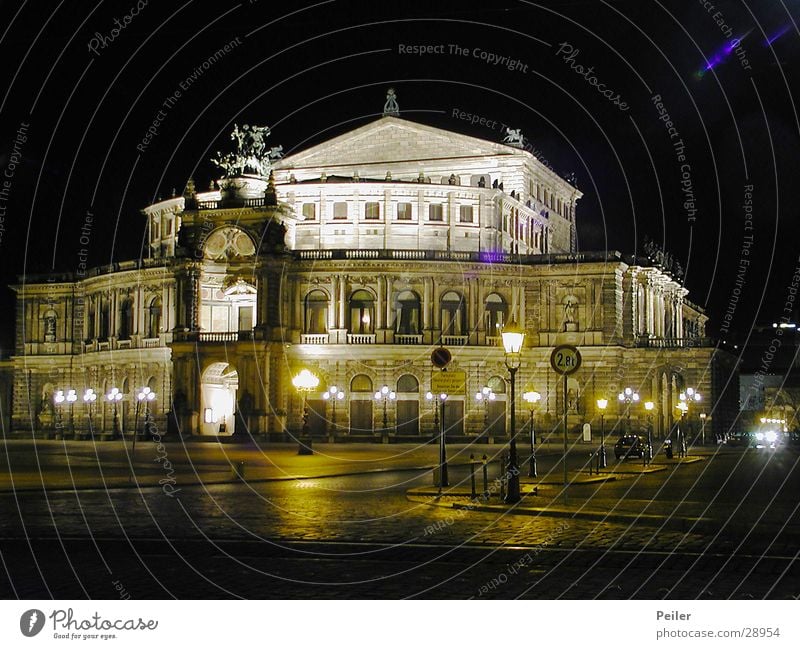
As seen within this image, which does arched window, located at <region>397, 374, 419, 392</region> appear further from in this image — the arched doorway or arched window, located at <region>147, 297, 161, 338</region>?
arched window, located at <region>147, 297, 161, 338</region>

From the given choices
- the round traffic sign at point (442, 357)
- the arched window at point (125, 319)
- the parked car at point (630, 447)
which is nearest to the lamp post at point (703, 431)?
the parked car at point (630, 447)

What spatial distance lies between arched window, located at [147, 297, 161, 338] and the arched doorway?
7.56m

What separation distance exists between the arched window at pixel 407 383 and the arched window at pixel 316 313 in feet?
22.5

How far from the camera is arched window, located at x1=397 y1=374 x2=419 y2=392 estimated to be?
282 feet

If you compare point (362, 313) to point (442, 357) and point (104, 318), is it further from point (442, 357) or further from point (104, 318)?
point (442, 357)

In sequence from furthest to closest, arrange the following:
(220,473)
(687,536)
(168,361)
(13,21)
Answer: (168,361) → (220,473) → (687,536) → (13,21)

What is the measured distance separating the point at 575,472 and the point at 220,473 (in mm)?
13005

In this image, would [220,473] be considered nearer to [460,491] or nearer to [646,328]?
[460,491]

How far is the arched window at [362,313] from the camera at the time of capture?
86188 millimetres

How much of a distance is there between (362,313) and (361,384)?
5.45 meters
